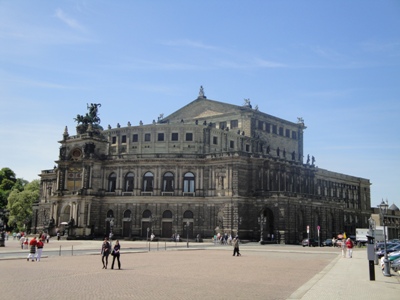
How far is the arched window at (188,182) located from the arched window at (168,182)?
227 centimetres

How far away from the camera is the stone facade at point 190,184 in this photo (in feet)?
247

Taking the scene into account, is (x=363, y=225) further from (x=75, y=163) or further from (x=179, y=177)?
(x=75, y=163)

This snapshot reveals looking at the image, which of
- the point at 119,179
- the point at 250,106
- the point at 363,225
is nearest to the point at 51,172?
the point at 119,179

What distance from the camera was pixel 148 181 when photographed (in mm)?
80688

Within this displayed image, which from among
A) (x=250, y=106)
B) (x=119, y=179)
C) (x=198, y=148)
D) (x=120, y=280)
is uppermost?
(x=250, y=106)

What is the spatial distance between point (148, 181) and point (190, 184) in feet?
25.2

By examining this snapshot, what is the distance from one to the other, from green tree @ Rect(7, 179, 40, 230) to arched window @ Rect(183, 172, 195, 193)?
51651 millimetres

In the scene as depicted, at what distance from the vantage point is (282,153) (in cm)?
9781

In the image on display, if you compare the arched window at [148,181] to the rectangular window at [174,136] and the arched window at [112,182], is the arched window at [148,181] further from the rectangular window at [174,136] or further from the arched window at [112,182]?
the rectangular window at [174,136]

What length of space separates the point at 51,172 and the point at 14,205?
1758 cm

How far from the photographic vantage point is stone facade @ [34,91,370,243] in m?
75.3

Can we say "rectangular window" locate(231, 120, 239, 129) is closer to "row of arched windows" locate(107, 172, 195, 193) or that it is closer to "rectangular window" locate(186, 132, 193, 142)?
"rectangular window" locate(186, 132, 193, 142)

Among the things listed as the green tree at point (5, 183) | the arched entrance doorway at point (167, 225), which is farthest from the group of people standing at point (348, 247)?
the green tree at point (5, 183)

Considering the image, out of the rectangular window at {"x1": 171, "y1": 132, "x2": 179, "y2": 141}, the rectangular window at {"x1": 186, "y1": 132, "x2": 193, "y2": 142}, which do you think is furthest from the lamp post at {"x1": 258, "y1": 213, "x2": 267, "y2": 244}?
the rectangular window at {"x1": 171, "y1": 132, "x2": 179, "y2": 141}
